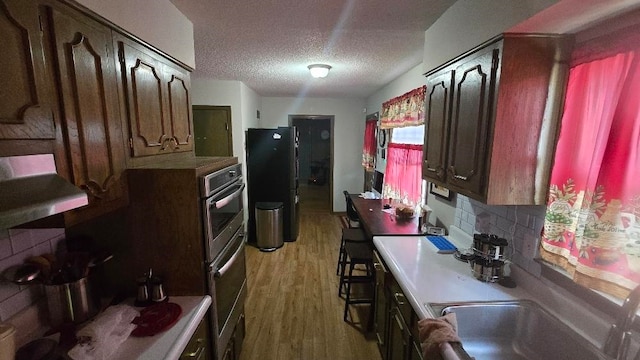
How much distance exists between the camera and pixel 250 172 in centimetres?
404

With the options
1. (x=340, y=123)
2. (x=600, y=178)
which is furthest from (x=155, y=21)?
(x=340, y=123)

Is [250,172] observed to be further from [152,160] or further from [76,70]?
[76,70]

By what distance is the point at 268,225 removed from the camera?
3.88 m

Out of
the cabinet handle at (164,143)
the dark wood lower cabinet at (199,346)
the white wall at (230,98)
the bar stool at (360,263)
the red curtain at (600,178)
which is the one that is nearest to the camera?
the red curtain at (600,178)

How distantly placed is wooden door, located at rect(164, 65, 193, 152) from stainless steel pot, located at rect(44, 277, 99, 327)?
0.77 metres

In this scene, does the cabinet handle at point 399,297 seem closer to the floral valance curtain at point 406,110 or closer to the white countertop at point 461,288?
the white countertop at point 461,288

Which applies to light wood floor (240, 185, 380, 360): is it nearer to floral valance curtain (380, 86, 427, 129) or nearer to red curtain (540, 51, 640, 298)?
red curtain (540, 51, 640, 298)

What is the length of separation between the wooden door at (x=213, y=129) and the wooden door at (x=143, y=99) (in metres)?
2.36

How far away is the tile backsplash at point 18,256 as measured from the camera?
Result: 1016mm

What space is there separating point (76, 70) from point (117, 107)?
0.71 feet

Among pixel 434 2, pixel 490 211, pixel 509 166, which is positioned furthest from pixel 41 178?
pixel 490 211

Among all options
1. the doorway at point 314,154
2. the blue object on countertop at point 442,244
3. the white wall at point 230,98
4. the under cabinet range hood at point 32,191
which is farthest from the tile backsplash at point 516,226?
the doorway at point 314,154

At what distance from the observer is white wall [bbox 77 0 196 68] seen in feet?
3.53

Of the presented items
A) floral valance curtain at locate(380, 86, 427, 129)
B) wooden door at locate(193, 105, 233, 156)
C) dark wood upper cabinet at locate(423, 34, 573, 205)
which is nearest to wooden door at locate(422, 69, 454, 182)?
dark wood upper cabinet at locate(423, 34, 573, 205)
